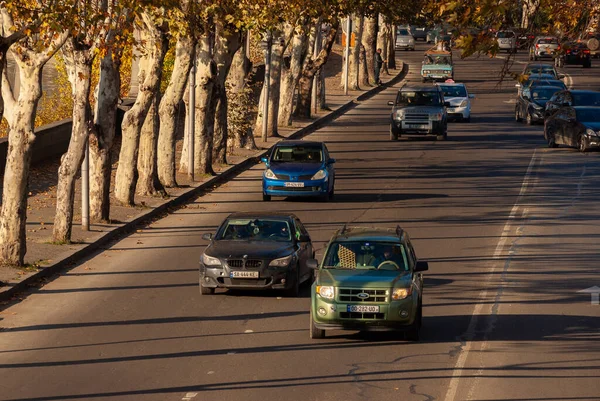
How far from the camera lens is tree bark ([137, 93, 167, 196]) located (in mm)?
30562

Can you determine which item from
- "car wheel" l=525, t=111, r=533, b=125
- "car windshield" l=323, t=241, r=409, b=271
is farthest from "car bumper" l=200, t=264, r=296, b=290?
"car wheel" l=525, t=111, r=533, b=125

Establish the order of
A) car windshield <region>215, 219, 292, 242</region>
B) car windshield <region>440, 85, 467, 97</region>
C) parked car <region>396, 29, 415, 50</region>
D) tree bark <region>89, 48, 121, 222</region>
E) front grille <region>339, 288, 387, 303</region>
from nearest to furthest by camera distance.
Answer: front grille <region>339, 288, 387, 303</region>, car windshield <region>215, 219, 292, 242</region>, tree bark <region>89, 48, 121, 222</region>, car windshield <region>440, 85, 467, 97</region>, parked car <region>396, 29, 415, 50</region>

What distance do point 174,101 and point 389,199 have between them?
20.0 feet

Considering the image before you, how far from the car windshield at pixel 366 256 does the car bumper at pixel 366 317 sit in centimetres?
89

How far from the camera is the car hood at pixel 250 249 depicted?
64.1 feet

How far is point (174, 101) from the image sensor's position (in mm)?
32156

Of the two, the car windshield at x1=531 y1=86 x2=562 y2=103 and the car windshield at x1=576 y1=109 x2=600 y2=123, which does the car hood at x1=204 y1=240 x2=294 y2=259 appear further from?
the car windshield at x1=531 y1=86 x2=562 y2=103

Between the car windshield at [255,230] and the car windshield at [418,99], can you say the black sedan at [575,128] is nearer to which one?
the car windshield at [418,99]

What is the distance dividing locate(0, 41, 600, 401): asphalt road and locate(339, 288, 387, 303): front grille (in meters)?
0.61

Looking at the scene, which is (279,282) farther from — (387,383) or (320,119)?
(320,119)

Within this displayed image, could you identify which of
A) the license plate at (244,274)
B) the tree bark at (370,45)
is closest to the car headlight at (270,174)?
the license plate at (244,274)

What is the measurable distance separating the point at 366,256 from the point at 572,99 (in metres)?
32.3

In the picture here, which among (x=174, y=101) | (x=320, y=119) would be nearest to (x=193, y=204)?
(x=174, y=101)

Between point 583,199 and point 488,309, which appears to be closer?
point 488,309
